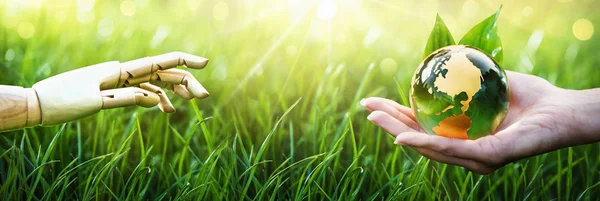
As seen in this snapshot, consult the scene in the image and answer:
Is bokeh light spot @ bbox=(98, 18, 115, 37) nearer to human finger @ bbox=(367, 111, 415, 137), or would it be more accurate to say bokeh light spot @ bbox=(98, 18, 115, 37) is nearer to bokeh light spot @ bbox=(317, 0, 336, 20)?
bokeh light spot @ bbox=(317, 0, 336, 20)

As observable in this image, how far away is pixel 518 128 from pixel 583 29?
2.53 metres

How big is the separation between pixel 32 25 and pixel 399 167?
6.46ft

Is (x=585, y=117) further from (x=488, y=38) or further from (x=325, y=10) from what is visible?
(x=325, y=10)

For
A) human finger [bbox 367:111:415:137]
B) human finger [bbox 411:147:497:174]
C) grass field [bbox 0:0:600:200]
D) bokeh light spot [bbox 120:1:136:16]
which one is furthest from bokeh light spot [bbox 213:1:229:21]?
Result: human finger [bbox 411:147:497:174]

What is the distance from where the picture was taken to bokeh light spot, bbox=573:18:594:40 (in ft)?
12.2

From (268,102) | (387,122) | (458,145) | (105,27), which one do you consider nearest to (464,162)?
(458,145)

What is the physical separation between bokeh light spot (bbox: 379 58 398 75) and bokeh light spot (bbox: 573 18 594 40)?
1287 mm

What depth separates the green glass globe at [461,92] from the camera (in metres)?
1.55

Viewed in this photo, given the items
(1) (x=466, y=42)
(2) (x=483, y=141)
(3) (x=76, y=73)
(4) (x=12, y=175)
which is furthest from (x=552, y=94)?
(4) (x=12, y=175)

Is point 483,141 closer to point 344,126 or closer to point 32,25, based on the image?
point 344,126

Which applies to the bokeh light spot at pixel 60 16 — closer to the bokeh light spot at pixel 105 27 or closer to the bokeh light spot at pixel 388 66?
the bokeh light spot at pixel 105 27

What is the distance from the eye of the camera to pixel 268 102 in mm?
2311

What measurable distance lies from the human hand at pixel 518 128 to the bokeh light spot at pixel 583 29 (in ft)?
6.78

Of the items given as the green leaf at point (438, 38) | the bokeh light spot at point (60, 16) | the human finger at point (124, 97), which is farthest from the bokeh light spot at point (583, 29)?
the human finger at point (124, 97)
